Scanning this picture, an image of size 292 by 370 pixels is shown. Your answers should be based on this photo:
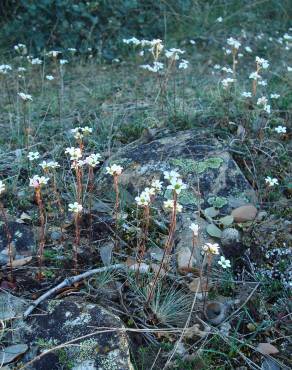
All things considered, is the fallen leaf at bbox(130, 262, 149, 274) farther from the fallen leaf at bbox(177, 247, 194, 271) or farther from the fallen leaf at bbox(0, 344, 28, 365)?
the fallen leaf at bbox(0, 344, 28, 365)

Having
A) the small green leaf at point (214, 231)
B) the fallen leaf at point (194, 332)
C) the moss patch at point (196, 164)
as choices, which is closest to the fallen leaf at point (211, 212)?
the small green leaf at point (214, 231)

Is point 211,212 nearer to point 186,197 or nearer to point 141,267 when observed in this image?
point 186,197

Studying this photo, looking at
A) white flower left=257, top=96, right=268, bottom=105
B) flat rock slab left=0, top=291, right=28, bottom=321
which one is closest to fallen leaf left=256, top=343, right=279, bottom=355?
flat rock slab left=0, top=291, right=28, bottom=321

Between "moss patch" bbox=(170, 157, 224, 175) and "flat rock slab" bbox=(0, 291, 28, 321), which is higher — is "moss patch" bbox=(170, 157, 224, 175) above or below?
above

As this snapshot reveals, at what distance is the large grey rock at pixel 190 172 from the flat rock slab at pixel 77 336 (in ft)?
3.02

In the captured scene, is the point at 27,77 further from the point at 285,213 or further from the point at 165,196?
the point at 285,213

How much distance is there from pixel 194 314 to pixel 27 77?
3367 mm

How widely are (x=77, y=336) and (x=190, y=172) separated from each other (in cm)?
141

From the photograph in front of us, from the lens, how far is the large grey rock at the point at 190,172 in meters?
3.08

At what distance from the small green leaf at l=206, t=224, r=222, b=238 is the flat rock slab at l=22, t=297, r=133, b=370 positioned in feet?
2.77

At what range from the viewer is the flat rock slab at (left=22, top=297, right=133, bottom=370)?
203 centimetres

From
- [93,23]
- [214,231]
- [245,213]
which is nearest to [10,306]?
[214,231]

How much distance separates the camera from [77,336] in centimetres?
212

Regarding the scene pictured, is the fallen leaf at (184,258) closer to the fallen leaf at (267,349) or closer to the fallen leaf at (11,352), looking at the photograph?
the fallen leaf at (267,349)
